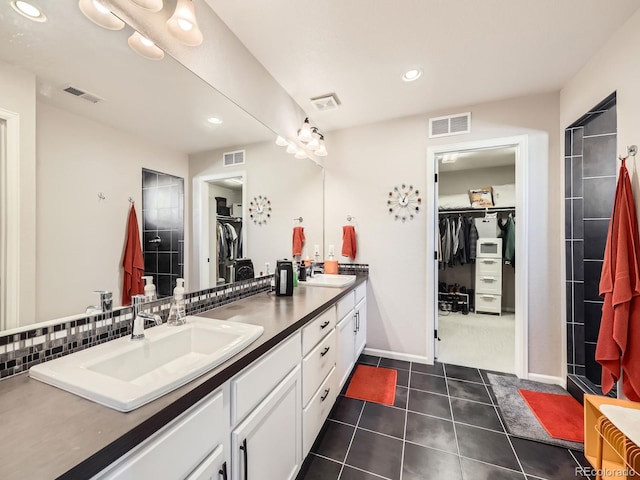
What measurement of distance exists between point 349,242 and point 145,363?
2152 millimetres

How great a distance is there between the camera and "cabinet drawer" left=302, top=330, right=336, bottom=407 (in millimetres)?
1426

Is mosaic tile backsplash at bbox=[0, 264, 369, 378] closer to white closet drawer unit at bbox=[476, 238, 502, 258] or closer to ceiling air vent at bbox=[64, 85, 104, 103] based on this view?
ceiling air vent at bbox=[64, 85, 104, 103]

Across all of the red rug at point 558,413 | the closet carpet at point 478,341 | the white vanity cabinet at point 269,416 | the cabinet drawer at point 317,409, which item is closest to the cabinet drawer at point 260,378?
the white vanity cabinet at point 269,416

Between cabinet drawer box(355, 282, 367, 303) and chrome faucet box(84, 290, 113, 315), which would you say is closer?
chrome faucet box(84, 290, 113, 315)

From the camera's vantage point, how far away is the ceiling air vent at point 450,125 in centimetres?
254

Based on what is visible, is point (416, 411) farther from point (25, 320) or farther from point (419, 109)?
point (419, 109)

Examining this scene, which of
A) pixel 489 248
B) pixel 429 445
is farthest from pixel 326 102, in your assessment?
pixel 489 248

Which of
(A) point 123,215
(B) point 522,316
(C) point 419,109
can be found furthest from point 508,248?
(A) point 123,215

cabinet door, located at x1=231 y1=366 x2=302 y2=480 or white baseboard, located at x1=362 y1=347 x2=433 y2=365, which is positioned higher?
cabinet door, located at x1=231 y1=366 x2=302 y2=480

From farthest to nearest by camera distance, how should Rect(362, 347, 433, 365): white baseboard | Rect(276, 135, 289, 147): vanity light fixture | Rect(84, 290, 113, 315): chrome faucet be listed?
Rect(362, 347, 433, 365): white baseboard → Rect(276, 135, 289, 147): vanity light fixture → Rect(84, 290, 113, 315): chrome faucet

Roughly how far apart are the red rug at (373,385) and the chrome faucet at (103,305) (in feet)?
6.00

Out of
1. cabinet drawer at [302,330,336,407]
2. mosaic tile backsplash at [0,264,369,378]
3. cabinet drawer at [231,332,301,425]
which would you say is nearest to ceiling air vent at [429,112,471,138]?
cabinet drawer at [302,330,336,407]

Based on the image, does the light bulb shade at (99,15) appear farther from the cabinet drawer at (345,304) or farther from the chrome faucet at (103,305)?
the cabinet drawer at (345,304)

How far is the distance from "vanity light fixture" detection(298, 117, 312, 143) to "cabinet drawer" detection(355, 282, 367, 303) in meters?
1.47
